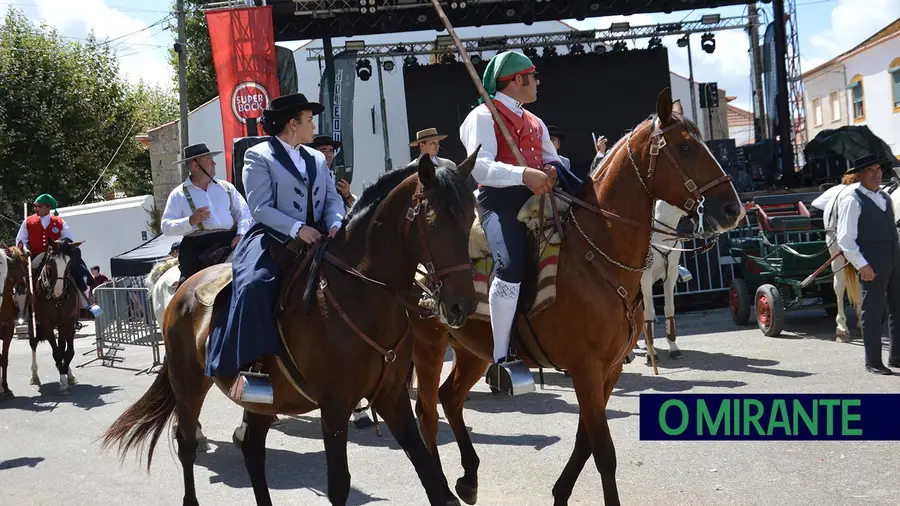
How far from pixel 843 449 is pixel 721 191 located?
2664 mm

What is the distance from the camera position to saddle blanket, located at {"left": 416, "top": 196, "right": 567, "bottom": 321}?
16.1 ft

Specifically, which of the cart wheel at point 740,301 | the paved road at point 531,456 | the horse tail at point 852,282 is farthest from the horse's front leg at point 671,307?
the cart wheel at point 740,301

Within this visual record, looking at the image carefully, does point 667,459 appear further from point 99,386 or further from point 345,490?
point 99,386

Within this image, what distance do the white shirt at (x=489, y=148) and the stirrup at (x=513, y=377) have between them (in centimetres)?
110

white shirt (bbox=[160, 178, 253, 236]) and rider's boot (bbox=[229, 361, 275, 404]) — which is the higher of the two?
white shirt (bbox=[160, 178, 253, 236])

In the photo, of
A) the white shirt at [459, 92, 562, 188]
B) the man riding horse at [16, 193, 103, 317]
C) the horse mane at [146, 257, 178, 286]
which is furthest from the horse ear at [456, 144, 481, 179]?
the man riding horse at [16, 193, 103, 317]

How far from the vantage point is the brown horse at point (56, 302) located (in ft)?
38.6

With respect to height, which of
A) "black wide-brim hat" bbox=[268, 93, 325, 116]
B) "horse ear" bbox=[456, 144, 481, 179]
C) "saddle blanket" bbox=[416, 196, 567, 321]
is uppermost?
"black wide-brim hat" bbox=[268, 93, 325, 116]

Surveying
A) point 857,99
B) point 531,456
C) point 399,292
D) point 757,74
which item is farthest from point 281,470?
point 857,99

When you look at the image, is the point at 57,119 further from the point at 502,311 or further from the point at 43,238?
the point at 502,311

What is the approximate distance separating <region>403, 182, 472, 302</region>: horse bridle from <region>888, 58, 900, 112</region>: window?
33059mm

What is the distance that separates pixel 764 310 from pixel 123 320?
35.0 ft

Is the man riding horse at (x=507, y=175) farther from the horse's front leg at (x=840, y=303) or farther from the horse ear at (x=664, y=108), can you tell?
the horse's front leg at (x=840, y=303)

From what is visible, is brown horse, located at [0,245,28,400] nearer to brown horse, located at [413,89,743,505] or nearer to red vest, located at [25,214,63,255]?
red vest, located at [25,214,63,255]
